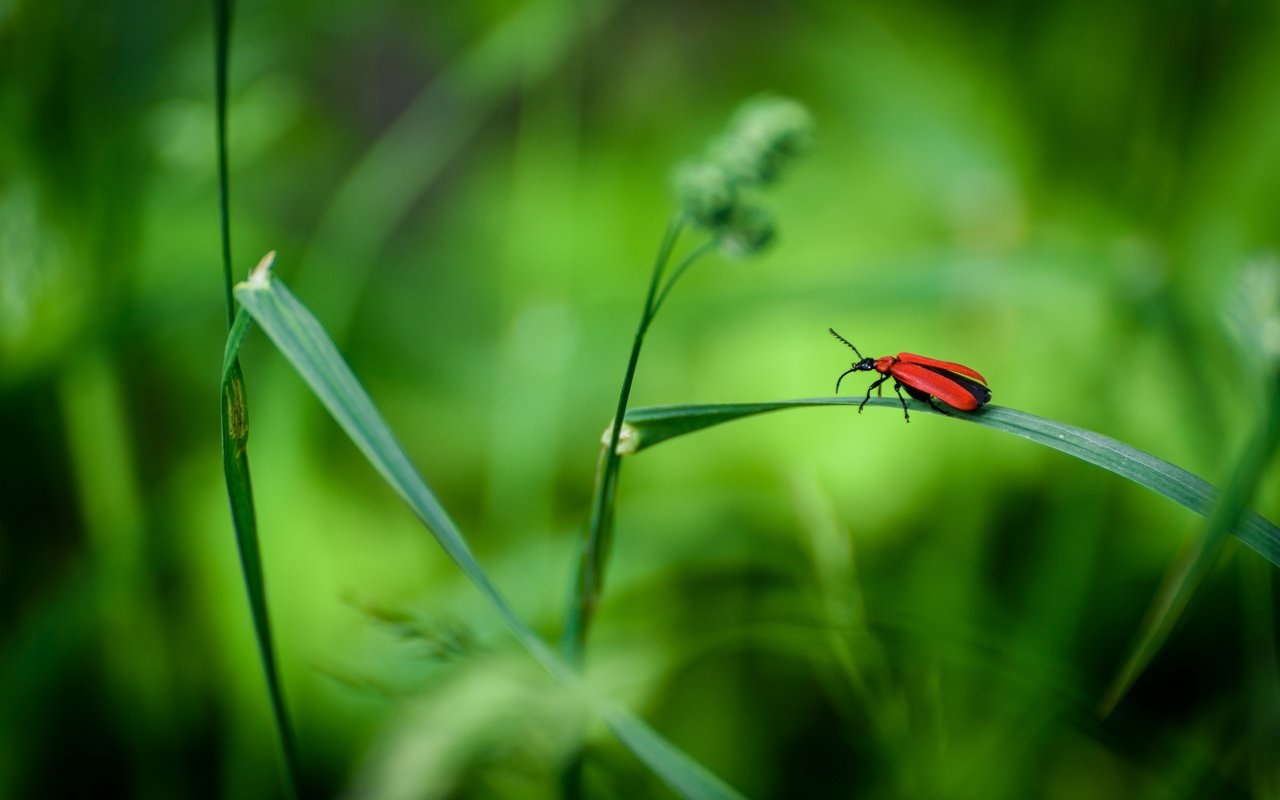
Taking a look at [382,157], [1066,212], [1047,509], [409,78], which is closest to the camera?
[1047,509]

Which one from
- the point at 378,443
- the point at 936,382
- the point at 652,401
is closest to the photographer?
the point at 378,443

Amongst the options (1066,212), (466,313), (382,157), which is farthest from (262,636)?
(1066,212)

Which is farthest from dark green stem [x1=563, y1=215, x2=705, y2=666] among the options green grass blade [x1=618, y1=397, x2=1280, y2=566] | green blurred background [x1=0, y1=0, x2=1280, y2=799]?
green blurred background [x1=0, y1=0, x2=1280, y2=799]

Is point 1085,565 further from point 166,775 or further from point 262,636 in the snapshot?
point 166,775

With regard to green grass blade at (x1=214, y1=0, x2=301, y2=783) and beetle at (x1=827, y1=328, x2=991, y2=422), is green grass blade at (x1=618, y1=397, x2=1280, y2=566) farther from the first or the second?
green grass blade at (x1=214, y1=0, x2=301, y2=783)

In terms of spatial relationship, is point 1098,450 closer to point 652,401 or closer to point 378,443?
point 378,443

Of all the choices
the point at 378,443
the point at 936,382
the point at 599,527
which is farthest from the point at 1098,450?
the point at 378,443
